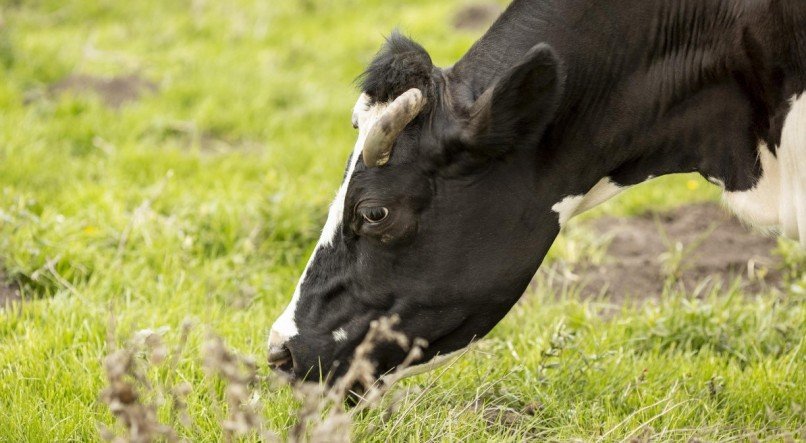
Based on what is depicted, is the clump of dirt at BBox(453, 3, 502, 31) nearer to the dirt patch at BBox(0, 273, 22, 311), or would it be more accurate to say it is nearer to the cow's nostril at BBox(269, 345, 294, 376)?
the dirt patch at BBox(0, 273, 22, 311)

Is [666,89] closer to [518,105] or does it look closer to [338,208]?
[518,105]

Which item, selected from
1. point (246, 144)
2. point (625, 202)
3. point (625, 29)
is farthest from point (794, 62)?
point (246, 144)

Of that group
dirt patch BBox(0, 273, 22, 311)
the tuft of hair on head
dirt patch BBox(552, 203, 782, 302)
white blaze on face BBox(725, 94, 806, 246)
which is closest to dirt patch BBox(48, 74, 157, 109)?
dirt patch BBox(0, 273, 22, 311)

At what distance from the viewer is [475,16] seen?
1070 centimetres

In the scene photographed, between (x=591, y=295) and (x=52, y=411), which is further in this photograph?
(x=591, y=295)

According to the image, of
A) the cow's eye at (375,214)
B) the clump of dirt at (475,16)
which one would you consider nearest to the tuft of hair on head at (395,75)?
the cow's eye at (375,214)

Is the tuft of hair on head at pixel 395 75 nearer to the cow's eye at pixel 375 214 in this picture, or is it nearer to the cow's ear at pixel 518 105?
the cow's ear at pixel 518 105

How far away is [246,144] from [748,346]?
14.0ft

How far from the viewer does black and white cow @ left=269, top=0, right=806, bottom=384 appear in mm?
3852

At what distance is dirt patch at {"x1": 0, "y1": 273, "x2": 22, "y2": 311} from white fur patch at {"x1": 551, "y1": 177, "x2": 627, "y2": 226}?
264 cm

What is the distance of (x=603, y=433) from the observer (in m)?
4.00

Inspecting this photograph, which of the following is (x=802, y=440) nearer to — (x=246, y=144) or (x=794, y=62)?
(x=794, y=62)

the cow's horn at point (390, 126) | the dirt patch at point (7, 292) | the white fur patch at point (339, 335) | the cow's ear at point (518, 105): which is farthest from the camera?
the dirt patch at point (7, 292)

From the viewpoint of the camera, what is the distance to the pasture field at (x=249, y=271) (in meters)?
4.11
